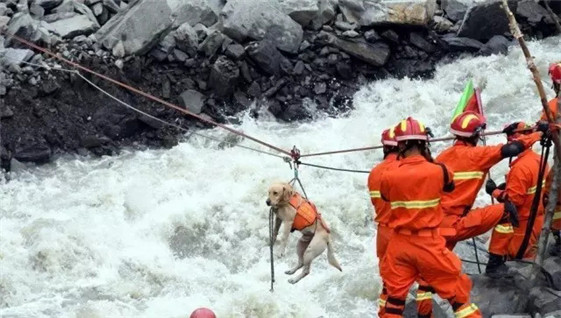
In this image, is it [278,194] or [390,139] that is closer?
[390,139]

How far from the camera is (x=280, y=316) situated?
27.8 ft

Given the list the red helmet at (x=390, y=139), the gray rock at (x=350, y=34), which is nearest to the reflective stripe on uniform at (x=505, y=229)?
the red helmet at (x=390, y=139)

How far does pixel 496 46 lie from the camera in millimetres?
13711

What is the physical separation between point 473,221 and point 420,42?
7118 millimetres

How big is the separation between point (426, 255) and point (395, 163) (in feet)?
2.30

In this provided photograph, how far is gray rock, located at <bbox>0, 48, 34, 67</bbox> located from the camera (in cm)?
1127

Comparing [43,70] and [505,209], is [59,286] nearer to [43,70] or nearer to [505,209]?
[43,70]

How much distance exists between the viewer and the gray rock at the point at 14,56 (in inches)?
444

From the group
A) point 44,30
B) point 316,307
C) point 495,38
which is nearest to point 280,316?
point 316,307

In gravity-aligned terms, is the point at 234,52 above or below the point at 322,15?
below

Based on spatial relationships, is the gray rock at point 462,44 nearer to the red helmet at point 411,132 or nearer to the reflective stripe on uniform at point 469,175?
the reflective stripe on uniform at point 469,175

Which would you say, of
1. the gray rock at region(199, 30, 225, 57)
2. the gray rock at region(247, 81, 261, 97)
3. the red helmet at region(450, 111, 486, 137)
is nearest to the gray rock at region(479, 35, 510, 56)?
the gray rock at region(247, 81, 261, 97)

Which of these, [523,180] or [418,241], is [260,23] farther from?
[418,241]

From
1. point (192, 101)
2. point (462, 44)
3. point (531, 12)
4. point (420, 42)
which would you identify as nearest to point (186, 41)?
point (192, 101)
